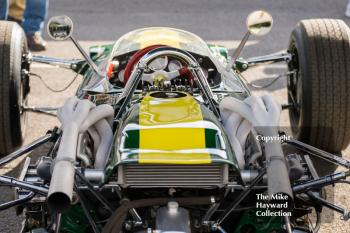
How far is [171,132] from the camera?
10.5 feet

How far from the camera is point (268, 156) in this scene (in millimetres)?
3066

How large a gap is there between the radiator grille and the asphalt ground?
2634 mm

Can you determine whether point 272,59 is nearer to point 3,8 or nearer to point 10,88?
point 10,88

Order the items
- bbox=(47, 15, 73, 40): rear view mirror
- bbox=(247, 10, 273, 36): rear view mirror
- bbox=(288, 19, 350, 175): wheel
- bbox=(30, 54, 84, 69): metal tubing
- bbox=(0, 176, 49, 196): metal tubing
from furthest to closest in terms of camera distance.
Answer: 1. bbox=(30, 54, 84, 69): metal tubing
2. bbox=(288, 19, 350, 175): wheel
3. bbox=(47, 15, 73, 40): rear view mirror
4. bbox=(247, 10, 273, 36): rear view mirror
5. bbox=(0, 176, 49, 196): metal tubing

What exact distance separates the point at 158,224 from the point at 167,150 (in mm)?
333

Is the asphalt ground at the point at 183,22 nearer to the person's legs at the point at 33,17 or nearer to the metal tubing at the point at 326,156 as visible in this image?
the person's legs at the point at 33,17

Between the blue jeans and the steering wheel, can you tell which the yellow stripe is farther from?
the blue jeans

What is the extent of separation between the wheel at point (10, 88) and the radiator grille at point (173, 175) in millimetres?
1739

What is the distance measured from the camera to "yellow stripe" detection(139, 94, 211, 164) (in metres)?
3.01

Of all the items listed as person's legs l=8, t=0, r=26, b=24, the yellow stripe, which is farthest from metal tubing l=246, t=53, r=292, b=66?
person's legs l=8, t=0, r=26, b=24

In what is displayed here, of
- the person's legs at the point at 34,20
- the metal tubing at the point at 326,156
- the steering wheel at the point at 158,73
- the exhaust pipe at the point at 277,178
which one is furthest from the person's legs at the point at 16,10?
the exhaust pipe at the point at 277,178

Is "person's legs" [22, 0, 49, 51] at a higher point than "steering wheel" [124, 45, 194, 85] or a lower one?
higher

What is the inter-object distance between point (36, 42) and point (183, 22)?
1.96 m

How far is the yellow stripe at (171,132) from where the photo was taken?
9.89 ft
